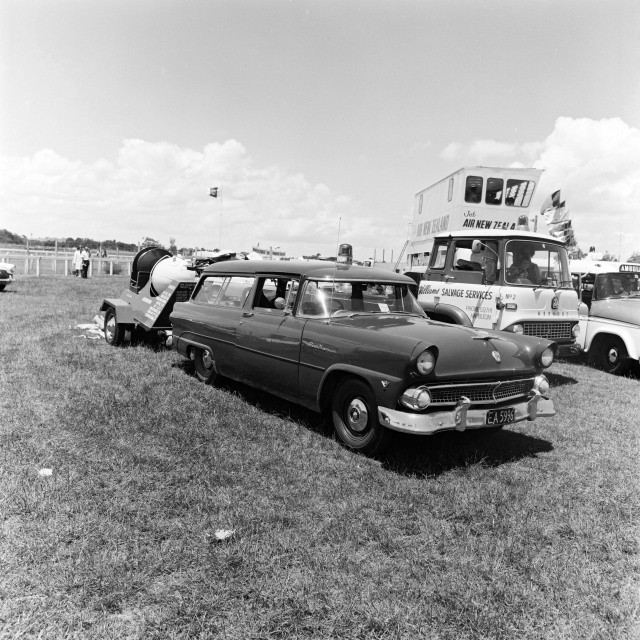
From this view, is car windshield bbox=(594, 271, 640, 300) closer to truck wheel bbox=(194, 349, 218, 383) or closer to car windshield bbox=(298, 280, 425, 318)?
car windshield bbox=(298, 280, 425, 318)

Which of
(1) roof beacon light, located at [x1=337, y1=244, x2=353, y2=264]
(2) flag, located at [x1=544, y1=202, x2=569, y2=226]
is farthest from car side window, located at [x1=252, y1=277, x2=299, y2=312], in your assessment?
(2) flag, located at [x1=544, y1=202, x2=569, y2=226]

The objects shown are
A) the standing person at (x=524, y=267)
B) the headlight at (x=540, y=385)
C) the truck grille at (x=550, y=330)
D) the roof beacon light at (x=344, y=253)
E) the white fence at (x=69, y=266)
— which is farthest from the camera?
the white fence at (x=69, y=266)

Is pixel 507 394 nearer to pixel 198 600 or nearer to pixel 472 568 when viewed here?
pixel 472 568

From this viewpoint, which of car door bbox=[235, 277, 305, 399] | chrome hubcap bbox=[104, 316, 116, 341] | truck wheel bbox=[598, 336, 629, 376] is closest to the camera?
car door bbox=[235, 277, 305, 399]

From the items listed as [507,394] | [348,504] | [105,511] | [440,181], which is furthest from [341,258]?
[440,181]

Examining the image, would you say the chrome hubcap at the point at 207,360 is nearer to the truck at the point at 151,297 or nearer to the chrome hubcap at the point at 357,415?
the truck at the point at 151,297

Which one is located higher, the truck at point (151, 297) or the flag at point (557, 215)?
the flag at point (557, 215)

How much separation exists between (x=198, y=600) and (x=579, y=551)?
2200 mm

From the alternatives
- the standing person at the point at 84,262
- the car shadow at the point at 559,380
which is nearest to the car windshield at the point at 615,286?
the car shadow at the point at 559,380

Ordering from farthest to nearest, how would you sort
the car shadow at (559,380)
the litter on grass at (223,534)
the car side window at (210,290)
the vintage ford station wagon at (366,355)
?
the car shadow at (559,380), the car side window at (210,290), the vintage ford station wagon at (366,355), the litter on grass at (223,534)

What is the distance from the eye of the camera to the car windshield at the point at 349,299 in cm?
524

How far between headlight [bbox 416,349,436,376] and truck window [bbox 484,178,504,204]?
33.2ft

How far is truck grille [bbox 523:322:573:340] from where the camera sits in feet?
24.3

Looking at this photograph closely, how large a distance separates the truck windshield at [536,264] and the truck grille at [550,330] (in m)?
0.59
